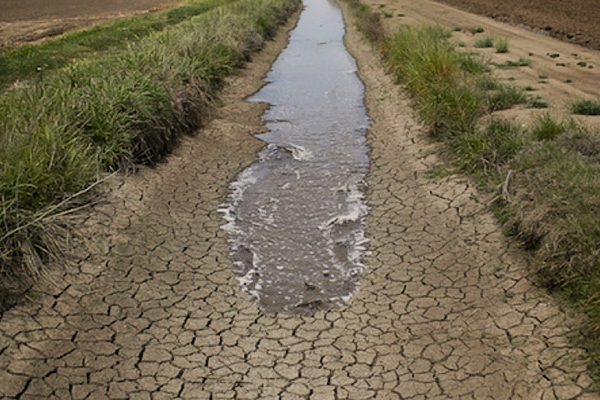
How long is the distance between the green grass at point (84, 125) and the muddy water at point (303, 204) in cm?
129

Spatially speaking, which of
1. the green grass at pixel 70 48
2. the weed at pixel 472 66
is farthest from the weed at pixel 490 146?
the green grass at pixel 70 48

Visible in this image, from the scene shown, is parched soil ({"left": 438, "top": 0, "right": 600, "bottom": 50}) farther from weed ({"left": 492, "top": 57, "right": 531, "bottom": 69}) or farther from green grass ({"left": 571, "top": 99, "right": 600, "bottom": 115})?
green grass ({"left": 571, "top": 99, "right": 600, "bottom": 115})

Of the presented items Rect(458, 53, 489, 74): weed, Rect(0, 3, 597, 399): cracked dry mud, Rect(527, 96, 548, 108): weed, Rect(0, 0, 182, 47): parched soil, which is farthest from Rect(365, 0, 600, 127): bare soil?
Rect(0, 0, 182, 47): parched soil

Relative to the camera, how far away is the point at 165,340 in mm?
4941

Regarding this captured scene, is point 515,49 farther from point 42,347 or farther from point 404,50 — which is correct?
point 42,347

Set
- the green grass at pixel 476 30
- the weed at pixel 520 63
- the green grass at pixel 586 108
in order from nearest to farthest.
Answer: the green grass at pixel 586 108 < the weed at pixel 520 63 < the green grass at pixel 476 30

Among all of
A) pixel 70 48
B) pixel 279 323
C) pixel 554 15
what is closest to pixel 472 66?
pixel 279 323

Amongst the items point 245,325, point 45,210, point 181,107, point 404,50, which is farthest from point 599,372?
point 404,50

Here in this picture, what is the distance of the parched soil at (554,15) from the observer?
62.4 ft

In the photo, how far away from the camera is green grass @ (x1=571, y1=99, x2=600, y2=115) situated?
30.1 ft

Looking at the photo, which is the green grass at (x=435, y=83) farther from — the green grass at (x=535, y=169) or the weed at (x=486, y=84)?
the weed at (x=486, y=84)

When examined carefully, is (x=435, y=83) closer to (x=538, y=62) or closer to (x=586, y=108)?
(x=586, y=108)

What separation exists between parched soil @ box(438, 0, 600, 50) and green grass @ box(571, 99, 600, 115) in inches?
337

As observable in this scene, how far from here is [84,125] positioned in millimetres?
7410
